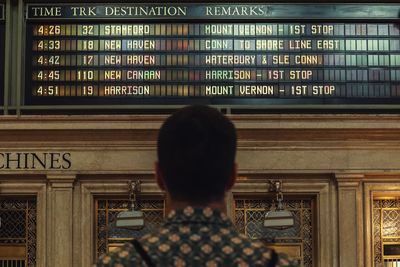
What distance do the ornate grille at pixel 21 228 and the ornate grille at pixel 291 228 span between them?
215cm

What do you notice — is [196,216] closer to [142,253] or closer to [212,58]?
[142,253]

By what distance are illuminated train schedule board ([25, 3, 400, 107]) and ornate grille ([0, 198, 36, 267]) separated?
1.14 metres

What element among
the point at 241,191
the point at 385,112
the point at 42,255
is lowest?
the point at 42,255

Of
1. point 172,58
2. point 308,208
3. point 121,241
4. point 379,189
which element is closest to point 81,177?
point 121,241

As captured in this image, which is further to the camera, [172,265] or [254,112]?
[254,112]

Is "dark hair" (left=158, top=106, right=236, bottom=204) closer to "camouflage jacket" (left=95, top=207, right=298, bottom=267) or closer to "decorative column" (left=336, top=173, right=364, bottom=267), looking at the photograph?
"camouflage jacket" (left=95, top=207, right=298, bottom=267)

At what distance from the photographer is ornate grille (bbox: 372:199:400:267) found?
9.55 metres

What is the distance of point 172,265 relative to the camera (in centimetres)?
236

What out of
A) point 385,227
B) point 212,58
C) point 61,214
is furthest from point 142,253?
point 385,227

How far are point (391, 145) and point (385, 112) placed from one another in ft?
1.57

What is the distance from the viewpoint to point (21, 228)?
942 cm

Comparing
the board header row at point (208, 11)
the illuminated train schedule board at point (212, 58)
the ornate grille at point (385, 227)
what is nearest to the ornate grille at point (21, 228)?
the illuminated train schedule board at point (212, 58)

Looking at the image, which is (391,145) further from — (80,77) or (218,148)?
(218,148)

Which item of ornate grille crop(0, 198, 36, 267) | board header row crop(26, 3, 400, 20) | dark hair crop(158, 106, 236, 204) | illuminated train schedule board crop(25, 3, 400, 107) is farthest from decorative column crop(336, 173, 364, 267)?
dark hair crop(158, 106, 236, 204)
